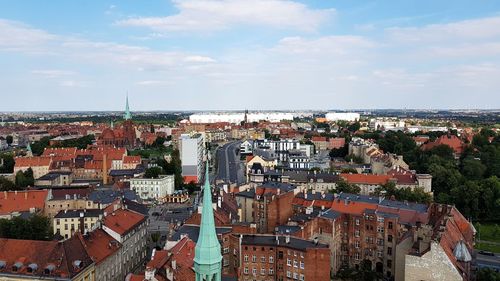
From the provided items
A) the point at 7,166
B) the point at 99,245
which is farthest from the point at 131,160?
the point at 99,245

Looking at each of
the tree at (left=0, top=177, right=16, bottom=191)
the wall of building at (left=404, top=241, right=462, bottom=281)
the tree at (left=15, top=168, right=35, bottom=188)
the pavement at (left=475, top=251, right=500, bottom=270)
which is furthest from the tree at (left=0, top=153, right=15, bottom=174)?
the pavement at (left=475, top=251, right=500, bottom=270)

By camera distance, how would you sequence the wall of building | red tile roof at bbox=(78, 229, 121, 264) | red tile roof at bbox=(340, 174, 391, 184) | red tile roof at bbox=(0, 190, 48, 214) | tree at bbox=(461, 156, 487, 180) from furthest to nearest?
tree at bbox=(461, 156, 487, 180), red tile roof at bbox=(340, 174, 391, 184), red tile roof at bbox=(0, 190, 48, 214), red tile roof at bbox=(78, 229, 121, 264), the wall of building

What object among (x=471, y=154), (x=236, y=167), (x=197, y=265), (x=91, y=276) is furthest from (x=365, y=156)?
(x=197, y=265)

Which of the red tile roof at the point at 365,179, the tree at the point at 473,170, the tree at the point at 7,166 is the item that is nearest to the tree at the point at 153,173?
the red tile roof at the point at 365,179

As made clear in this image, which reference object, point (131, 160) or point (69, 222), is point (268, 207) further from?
point (131, 160)

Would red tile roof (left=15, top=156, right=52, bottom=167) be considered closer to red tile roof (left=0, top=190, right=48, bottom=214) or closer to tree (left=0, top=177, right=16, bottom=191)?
tree (left=0, top=177, right=16, bottom=191)

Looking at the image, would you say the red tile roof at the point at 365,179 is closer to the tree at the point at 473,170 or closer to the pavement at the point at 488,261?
the tree at the point at 473,170
